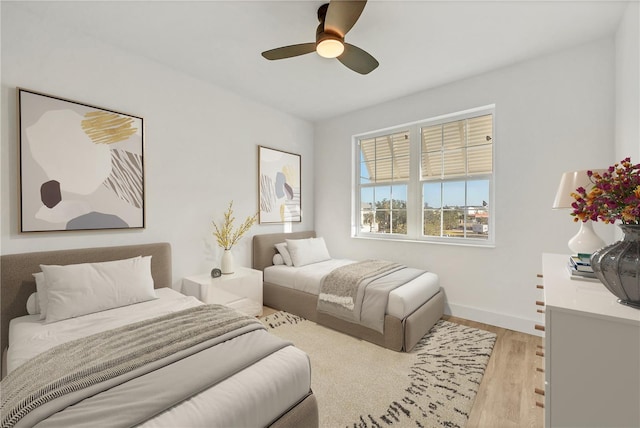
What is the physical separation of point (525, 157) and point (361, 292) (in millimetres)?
2140

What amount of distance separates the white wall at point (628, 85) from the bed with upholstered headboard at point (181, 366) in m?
2.56

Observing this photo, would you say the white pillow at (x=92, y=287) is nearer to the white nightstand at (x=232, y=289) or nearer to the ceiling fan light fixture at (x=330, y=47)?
the white nightstand at (x=232, y=289)

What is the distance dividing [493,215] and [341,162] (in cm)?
218

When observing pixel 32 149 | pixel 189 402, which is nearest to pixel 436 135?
pixel 189 402

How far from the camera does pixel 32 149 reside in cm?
206

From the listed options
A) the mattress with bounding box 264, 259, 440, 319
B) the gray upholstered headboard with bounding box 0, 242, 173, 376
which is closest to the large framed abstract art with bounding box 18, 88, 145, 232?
the gray upholstered headboard with bounding box 0, 242, 173, 376

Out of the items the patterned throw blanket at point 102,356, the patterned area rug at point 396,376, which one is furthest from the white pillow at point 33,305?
the patterned area rug at point 396,376

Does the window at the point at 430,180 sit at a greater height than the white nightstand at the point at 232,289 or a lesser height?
greater

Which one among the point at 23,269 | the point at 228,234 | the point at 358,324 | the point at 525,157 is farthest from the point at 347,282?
the point at 23,269

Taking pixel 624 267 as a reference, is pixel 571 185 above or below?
above

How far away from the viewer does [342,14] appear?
172 centimetres

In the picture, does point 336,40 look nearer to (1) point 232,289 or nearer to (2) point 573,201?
(2) point 573,201

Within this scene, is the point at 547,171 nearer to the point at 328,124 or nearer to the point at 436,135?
the point at 436,135

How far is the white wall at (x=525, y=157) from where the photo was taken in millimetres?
2471
